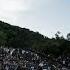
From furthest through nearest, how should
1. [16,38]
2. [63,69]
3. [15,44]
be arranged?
[16,38] < [15,44] < [63,69]

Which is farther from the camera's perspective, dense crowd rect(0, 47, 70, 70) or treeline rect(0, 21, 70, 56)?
treeline rect(0, 21, 70, 56)

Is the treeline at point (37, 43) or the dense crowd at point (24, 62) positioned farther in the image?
the treeline at point (37, 43)

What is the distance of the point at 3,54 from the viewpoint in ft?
42.0

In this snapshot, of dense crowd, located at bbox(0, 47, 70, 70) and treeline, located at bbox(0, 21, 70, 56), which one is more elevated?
treeline, located at bbox(0, 21, 70, 56)

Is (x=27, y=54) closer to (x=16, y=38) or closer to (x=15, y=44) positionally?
(x=15, y=44)

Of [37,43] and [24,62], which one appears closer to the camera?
[24,62]

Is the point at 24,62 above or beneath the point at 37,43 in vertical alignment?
beneath

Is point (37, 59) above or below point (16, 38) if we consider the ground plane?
below

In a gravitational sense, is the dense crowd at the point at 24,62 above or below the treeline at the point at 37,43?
below

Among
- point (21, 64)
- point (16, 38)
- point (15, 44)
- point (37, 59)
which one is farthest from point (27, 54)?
point (16, 38)

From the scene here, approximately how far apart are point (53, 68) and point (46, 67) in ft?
1.32

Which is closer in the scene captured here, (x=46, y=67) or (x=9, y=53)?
(x=46, y=67)

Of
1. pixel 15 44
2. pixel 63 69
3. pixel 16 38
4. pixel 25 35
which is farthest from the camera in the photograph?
pixel 25 35

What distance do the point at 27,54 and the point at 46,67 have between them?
7.37 ft
